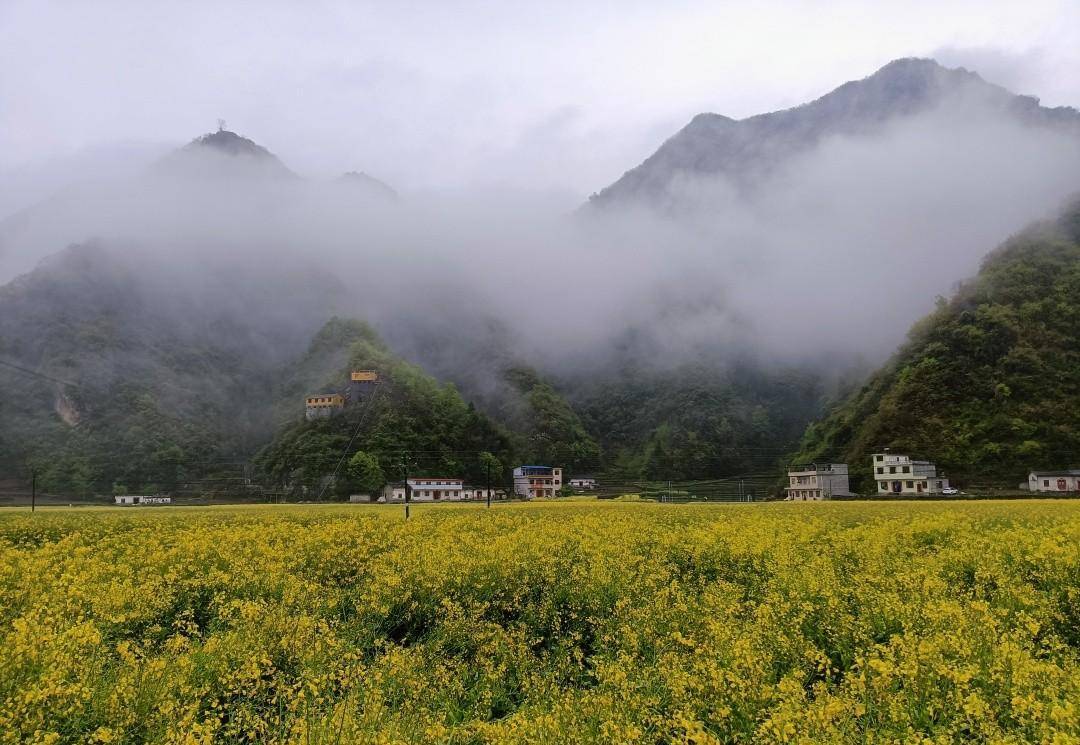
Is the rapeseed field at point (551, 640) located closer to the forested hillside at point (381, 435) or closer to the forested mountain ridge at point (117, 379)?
the forested hillside at point (381, 435)

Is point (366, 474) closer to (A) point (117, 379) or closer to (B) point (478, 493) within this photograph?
(B) point (478, 493)

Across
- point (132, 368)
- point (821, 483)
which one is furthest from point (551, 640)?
point (132, 368)

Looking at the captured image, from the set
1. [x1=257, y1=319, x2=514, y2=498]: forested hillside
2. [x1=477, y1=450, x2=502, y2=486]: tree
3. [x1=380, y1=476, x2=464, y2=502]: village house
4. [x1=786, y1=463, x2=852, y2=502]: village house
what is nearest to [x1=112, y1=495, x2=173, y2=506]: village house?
[x1=257, y1=319, x2=514, y2=498]: forested hillside

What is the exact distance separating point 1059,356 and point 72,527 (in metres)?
94.4

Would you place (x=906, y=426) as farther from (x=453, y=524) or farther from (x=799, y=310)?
(x=799, y=310)

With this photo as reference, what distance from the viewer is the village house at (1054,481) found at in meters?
60.2

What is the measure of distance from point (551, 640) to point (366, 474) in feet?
277

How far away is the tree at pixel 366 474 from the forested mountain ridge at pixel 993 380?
2583 inches

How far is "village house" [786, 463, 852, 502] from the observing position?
78.0m

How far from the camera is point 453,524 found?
21.2 meters

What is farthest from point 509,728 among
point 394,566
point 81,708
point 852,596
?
point 394,566

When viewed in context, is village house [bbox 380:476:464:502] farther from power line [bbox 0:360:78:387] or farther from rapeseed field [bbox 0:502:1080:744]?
rapeseed field [bbox 0:502:1080:744]

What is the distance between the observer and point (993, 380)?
74.2 meters

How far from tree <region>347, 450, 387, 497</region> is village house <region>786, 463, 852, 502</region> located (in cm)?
5712
